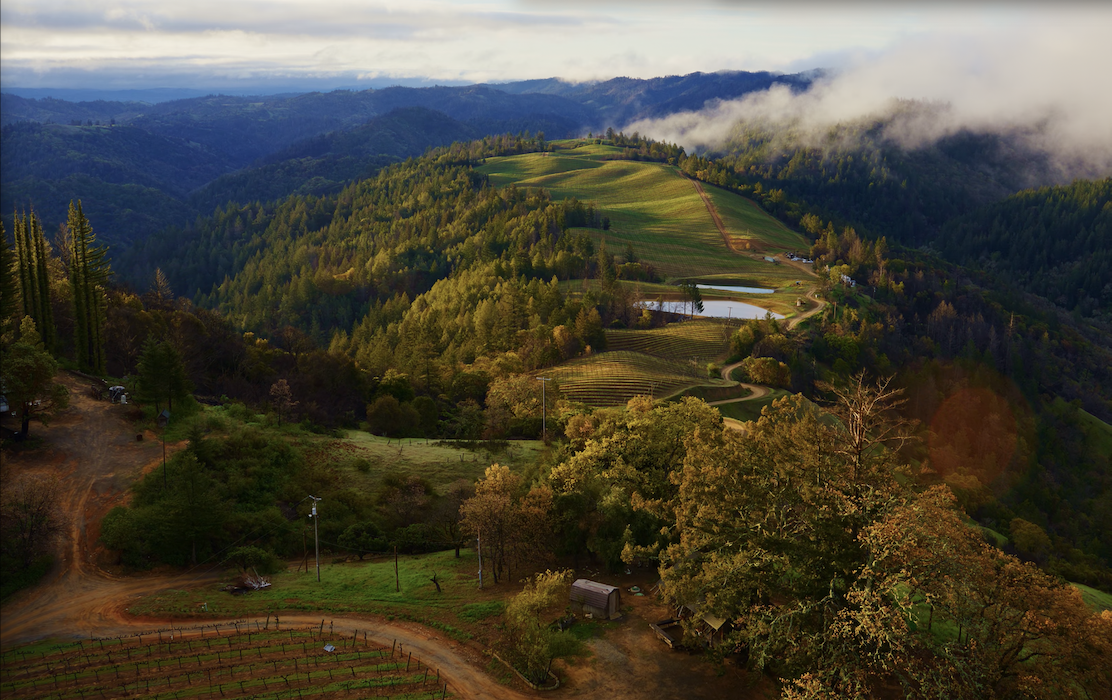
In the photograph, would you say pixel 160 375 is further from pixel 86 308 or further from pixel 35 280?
pixel 35 280

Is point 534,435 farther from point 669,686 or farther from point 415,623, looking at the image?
point 669,686

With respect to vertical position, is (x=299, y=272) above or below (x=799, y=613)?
below

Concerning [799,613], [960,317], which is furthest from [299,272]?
Answer: [799,613]

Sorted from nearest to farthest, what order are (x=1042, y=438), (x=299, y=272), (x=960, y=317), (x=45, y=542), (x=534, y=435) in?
1. (x=45, y=542)
2. (x=534, y=435)
3. (x=1042, y=438)
4. (x=960, y=317)
5. (x=299, y=272)

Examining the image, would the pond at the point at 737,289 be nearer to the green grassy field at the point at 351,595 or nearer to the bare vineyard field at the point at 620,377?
the bare vineyard field at the point at 620,377

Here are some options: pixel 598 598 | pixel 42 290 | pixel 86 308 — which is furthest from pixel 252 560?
pixel 42 290
